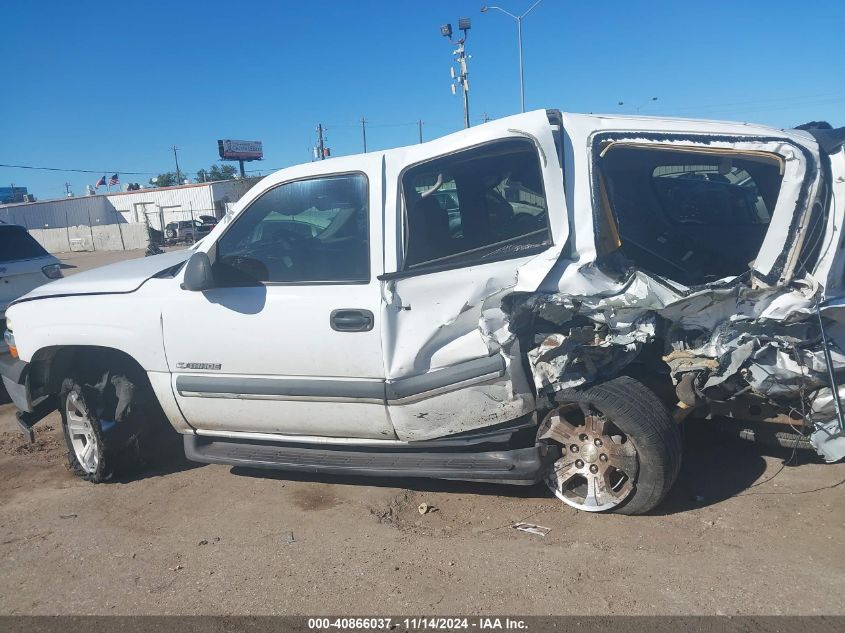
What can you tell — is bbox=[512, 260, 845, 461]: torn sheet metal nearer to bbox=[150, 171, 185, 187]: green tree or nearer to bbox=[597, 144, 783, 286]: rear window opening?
bbox=[597, 144, 783, 286]: rear window opening

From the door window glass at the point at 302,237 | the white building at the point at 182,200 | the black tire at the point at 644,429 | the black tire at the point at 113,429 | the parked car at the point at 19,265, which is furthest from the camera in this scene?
the white building at the point at 182,200

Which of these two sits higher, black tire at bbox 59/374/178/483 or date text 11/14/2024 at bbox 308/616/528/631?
black tire at bbox 59/374/178/483

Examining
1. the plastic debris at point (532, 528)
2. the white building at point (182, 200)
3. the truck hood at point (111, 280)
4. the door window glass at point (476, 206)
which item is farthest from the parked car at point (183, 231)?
the plastic debris at point (532, 528)

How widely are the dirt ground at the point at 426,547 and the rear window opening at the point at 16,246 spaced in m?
4.21

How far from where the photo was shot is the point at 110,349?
4.39 meters

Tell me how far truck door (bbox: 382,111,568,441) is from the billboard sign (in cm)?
6696

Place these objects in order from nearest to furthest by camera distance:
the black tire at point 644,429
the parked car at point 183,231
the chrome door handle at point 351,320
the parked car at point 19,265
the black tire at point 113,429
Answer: the black tire at point 644,429
the chrome door handle at point 351,320
the black tire at point 113,429
the parked car at point 19,265
the parked car at point 183,231

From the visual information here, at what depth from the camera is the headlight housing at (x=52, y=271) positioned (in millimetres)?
7812

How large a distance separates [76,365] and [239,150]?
221 ft

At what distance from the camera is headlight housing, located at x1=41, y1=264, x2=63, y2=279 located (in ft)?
25.6

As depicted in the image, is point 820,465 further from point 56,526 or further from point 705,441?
point 56,526

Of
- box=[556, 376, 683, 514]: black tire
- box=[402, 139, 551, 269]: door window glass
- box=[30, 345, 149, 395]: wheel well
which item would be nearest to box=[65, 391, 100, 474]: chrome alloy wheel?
box=[30, 345, 149, 395]: wheel well

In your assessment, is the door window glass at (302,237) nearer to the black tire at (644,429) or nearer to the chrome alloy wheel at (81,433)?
the black tire at (644,429)

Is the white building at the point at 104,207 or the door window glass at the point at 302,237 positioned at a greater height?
the white building at the point at 104,207
